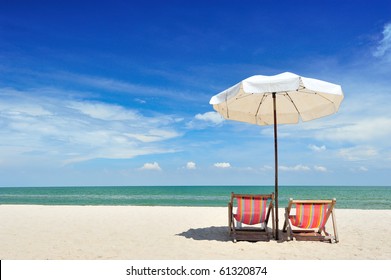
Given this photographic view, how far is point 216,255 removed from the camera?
4898mm

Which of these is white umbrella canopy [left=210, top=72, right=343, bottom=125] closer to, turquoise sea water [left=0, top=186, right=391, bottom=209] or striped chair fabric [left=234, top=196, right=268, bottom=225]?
striped chair fabric [left=234, top=196, right=268, bottom=225]

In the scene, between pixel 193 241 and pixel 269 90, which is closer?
pixel 269 90

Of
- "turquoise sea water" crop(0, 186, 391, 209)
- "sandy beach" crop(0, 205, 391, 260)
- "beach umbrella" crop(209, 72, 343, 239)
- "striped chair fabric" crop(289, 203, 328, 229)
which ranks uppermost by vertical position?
"beach umbrella" crop(209, 72, 343, 239)

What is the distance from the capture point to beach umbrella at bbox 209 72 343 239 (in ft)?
16.9

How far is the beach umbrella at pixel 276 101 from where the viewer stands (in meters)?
5.14

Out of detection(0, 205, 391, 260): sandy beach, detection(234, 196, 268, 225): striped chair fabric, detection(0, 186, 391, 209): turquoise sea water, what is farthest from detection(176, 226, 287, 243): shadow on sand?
detection(0, 186, 391, 209): turquoise sea water

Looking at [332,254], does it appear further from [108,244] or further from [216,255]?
[108,244]

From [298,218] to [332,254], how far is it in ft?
2.65

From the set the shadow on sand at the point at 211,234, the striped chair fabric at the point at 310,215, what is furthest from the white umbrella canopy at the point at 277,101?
the shadow on sand at the point at 211,234

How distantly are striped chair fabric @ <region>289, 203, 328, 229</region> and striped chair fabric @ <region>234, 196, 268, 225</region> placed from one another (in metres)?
0.55

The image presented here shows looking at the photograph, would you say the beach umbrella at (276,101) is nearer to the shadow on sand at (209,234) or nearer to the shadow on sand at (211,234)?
the shadow on sand at (211,234)
